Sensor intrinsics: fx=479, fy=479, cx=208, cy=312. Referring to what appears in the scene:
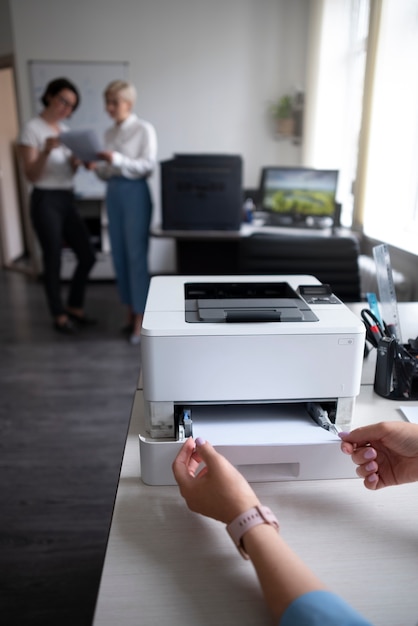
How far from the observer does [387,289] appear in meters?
1.16

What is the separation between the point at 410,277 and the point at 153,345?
2.01 meters

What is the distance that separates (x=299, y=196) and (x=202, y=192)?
78cm

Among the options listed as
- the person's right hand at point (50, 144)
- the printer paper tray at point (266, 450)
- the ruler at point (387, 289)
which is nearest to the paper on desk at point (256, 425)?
the printer paper tray at point (266, 450)

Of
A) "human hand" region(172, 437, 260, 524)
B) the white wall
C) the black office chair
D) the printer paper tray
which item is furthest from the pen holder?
the white wall

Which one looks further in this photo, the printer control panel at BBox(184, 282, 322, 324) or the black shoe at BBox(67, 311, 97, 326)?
the black shoe at BBox(67, 311, 97, 326)

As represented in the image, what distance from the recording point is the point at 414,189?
2.62 metres

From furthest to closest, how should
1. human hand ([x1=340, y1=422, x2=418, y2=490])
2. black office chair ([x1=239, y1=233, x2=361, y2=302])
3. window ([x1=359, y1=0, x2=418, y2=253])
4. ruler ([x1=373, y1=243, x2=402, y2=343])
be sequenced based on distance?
window ([x1=359, y1=0, x2=418, y2=253]), black office chair ([x1=239, y1=233, x2=361, y2=302]), ruler ([x1=373, y1=243, x2=402, y2=343]), human hand ([x1=340, y1=422, x2=418, y2=490])

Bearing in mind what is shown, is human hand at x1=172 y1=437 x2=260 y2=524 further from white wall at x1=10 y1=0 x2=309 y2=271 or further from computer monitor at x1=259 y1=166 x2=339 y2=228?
white wall at x1=10 y1=0 x2=309 y2=271

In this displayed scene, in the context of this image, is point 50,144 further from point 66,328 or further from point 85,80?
point 85,80

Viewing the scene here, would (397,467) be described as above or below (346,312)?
below

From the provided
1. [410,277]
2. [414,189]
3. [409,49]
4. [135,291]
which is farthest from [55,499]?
[409,49]

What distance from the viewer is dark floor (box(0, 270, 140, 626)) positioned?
1443mm

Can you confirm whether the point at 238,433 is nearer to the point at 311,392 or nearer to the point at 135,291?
the point at 311,392

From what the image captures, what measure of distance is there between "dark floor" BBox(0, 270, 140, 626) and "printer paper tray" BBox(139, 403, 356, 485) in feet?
2.83
